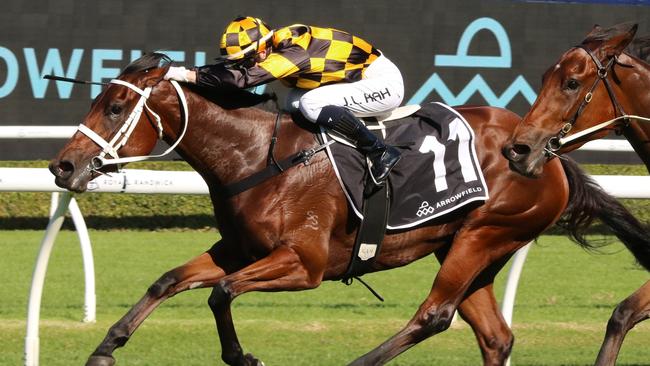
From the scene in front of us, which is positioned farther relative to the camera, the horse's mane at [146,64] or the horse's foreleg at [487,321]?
the horse's foreleg at [487,321]

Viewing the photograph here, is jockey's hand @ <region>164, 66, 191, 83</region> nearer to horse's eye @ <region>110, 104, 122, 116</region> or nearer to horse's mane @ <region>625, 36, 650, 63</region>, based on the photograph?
horse's eye @ <region>110, 104, 122, 116</region>

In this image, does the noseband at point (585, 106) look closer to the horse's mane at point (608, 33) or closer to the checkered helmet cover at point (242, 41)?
the horse's mane at point (608, 33)

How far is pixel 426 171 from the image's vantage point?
5.14 meters

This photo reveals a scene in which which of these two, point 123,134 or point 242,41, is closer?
point 123,134

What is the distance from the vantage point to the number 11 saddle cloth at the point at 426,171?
16.6 feet

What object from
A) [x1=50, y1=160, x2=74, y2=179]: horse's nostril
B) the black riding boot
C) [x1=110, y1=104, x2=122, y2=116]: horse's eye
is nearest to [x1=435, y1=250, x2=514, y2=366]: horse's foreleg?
the black riding boot

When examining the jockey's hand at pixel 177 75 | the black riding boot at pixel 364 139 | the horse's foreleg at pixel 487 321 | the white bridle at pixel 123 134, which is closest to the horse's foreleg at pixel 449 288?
the horse's foreleg at pixel 487 321

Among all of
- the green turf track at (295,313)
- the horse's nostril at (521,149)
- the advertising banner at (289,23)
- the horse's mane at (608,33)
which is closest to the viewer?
the horse's nostril at (521,149)

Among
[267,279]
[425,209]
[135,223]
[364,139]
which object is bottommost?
[135,223]

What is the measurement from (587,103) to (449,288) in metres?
0.95

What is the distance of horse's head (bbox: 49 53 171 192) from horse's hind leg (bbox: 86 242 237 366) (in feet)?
1.52

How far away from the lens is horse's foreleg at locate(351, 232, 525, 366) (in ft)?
16.2

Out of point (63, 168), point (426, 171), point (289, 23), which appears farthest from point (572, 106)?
point (289, 23)

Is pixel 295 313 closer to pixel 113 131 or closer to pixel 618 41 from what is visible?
pixel 113 131
